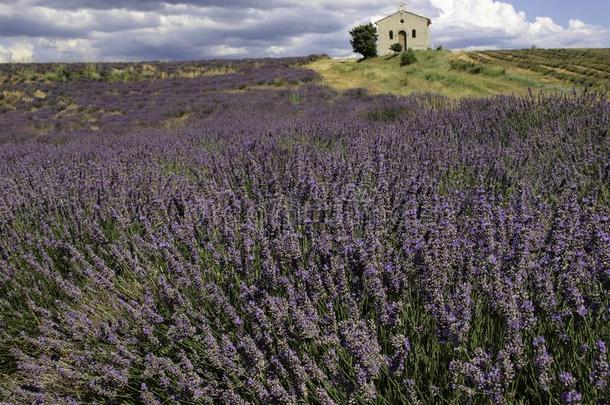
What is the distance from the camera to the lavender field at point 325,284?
145 cm

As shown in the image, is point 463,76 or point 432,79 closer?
point 432,79

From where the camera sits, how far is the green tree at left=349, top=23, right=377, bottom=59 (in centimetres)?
3216

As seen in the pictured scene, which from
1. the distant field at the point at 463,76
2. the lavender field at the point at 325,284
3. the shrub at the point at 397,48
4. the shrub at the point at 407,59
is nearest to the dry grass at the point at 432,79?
the distant field at the point at 463,76

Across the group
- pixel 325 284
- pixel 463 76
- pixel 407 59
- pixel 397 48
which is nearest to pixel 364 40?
pixel 397 48

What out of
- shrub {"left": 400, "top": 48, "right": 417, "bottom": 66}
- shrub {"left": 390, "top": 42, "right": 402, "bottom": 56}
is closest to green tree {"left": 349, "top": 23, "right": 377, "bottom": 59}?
shrub {"left": 390, "top": 42, "right": 402, "bottom": 56}

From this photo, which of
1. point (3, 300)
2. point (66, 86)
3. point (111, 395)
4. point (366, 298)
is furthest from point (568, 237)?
point (66, 86)

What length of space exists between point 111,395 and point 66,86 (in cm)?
2636

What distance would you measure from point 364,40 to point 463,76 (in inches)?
570

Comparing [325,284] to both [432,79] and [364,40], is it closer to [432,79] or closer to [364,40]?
[432,79]

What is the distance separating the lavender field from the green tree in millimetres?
29014

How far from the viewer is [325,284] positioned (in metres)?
1.80

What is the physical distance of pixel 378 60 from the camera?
28453 millimetres

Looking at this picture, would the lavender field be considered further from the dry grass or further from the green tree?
the green tree

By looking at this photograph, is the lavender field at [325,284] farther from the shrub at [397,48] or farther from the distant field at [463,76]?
the shrub at [397,48]
